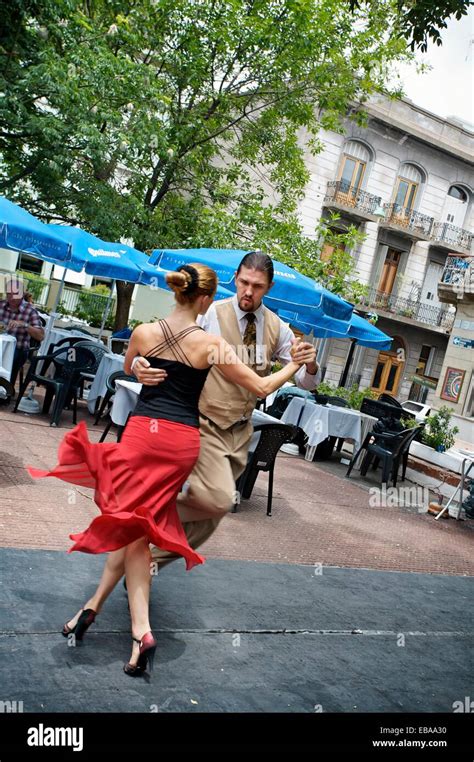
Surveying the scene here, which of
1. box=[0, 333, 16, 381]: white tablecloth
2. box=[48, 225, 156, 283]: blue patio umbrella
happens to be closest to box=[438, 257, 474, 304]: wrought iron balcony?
box=[48, 225, 156, 283]: blue patio umbrella

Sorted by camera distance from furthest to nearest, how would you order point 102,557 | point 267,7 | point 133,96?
point 267,7
point 133,96
point 102,557

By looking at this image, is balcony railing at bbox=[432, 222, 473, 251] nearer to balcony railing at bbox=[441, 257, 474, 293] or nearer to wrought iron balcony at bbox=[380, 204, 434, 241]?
wrought iron balcony at bbox=[380, 204, 434, 241]

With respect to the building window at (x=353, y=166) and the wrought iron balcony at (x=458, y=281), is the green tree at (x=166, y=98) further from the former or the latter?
the building window at (x=353, y=166)

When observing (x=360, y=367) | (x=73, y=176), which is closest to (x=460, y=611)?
(x=73, y=176)

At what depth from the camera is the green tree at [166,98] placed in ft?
48.1

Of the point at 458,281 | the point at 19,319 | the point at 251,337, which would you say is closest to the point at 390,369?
the point at 458,281

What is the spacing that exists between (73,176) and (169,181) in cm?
283

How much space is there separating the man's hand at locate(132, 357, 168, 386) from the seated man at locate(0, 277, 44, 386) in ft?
19.3

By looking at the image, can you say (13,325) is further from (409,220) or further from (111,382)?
(409,220)

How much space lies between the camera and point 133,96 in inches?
616

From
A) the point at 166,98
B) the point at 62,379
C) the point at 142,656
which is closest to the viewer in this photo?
the point at 142,656

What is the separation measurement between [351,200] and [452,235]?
6483 millimetres

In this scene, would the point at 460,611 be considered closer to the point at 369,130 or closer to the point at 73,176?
the point at 73,176

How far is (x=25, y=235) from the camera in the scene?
9.07m
